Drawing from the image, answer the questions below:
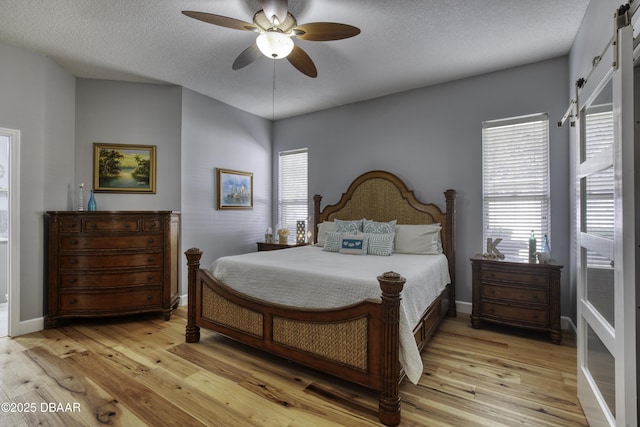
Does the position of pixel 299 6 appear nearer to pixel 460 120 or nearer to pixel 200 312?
pixel 460 120

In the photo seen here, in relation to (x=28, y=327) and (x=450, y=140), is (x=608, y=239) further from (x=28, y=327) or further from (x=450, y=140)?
(x=28, y=327)

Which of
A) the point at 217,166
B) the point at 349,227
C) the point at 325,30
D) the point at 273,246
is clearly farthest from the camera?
the point at 273,246

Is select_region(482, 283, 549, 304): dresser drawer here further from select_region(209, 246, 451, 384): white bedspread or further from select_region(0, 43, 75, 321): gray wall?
select_region(0, 43, 75, 321): gray wall

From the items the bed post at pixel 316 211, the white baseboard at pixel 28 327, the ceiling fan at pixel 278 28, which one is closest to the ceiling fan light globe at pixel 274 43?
the ceiling fan at pixel 278 28

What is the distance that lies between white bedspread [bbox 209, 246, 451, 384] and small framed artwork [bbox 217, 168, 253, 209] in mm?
1879

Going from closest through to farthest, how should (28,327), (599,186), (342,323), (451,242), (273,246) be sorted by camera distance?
(599,186), (342,323), (28,327), (451,242), (273,246)

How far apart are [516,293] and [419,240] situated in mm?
1056

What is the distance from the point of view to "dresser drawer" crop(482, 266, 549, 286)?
2.87 metres

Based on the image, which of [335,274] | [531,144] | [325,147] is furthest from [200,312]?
[531,144]

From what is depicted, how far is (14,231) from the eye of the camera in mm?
2973

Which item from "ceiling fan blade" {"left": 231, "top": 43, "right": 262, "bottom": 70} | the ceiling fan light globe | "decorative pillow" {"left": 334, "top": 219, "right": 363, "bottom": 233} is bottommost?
"decorative pillow" {"left": 334, "top": 219, "right": 363, "bottom": 233}

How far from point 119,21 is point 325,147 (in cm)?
296

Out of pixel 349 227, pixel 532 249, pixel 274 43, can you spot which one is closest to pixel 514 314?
pixel 532 249

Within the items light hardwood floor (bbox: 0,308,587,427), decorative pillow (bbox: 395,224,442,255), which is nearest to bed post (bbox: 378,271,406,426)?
light hardwood floor (bbox: 0,308,587,427)
